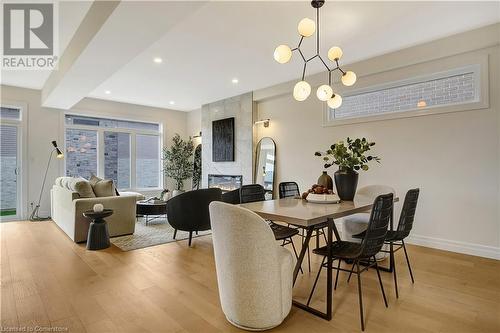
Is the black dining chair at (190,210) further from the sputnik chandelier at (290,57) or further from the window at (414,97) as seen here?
the window at (414,97)

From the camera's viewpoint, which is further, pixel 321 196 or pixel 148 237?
pixel 148 237

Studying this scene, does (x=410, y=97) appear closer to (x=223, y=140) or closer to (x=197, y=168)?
(x=223, y=140)

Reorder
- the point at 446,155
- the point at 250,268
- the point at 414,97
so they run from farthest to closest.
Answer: the point at 414,97 → the point at 446,155 → the point at 250,268

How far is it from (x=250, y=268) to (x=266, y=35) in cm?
298

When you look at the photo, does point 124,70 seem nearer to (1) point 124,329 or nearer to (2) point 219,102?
(2) point 219,102

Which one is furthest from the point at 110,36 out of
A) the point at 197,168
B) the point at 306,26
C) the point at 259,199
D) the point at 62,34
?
the point at 197,168

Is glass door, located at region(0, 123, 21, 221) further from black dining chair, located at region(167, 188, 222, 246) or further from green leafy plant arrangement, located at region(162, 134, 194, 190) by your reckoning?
black dining chair, located at region(167, 188, 222, 246)

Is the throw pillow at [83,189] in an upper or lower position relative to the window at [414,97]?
lower

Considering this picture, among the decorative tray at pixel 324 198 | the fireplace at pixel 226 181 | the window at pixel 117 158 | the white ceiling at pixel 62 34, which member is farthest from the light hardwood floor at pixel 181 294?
the window at pixel 117 158

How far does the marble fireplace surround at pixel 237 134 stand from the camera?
6.38 meters

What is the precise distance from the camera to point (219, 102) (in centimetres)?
724

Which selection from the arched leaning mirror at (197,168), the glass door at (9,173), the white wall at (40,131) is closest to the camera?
the glass door at (9,173)

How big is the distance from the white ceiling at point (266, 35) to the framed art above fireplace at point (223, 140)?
59.1 inches

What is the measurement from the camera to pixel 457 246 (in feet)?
12.0
